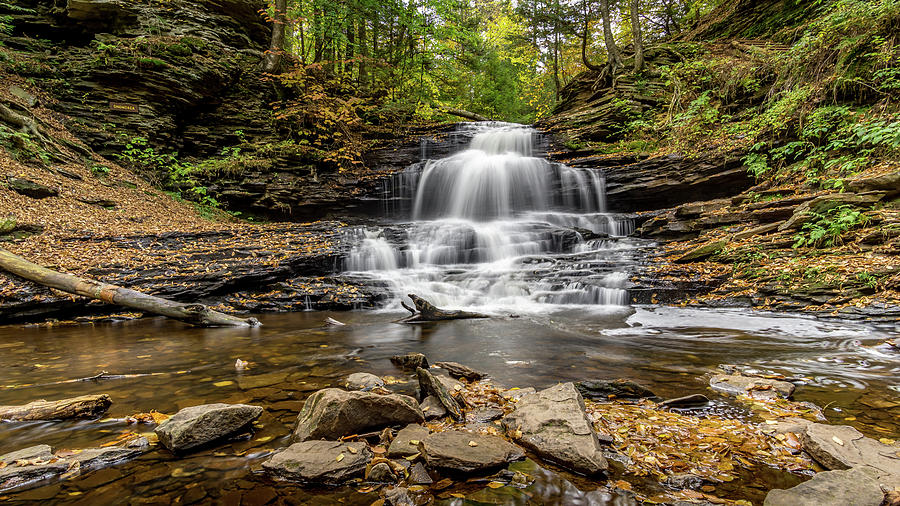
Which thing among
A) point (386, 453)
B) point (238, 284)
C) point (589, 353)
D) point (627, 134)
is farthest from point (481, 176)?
point (386, 453)

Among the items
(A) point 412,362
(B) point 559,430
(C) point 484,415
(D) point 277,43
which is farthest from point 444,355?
(D) point 277,43

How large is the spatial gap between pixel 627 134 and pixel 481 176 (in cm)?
595

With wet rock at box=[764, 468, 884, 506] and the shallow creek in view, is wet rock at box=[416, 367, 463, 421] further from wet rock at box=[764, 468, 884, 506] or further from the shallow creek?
wet rock at box=[764, 468, 884, 506]

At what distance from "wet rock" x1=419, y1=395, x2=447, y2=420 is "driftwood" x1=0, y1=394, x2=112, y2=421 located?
7.41 feet

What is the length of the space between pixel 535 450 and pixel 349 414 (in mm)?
1076

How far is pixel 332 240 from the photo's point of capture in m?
10.2

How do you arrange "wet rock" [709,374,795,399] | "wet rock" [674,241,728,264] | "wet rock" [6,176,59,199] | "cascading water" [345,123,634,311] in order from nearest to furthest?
"wet rock" [709,374,795,399] → "wet rock" [674,241,728,264] → "cascading water" [345,123,634,311] → "wet rock" [6,176,59,199]

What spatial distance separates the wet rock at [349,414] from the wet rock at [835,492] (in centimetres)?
178

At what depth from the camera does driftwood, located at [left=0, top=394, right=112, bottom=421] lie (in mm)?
2455

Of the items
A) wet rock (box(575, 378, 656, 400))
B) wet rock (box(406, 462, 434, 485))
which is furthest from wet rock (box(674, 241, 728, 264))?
wet rock (box(406, 462, 434, 485))

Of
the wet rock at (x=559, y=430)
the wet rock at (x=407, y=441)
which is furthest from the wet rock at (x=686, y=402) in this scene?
the wet rock at (x=407, y=441)

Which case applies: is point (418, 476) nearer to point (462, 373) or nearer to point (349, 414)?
point (349, 414)

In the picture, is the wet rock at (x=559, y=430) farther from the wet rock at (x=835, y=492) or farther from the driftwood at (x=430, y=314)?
the driftwood at (x=430, y=314)

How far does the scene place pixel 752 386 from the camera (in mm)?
2951
